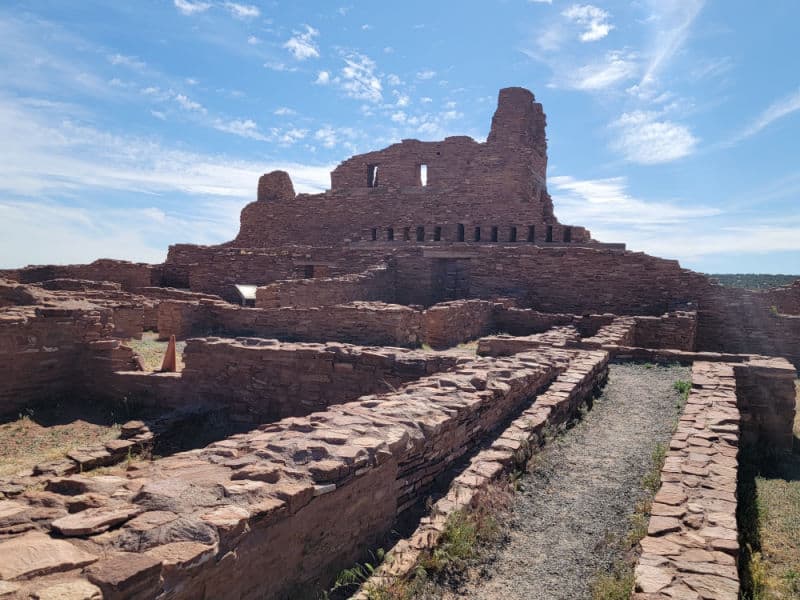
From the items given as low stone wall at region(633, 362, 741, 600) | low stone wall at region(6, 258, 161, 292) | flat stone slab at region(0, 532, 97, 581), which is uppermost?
low stone wall at region(6, 258, 161, 292)

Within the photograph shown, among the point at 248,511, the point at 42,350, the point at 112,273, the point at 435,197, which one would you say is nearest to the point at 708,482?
the point at 248,511

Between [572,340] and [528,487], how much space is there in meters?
6.58

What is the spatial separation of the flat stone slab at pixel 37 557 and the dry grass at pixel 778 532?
13.2 feet

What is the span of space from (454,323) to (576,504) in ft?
26.1

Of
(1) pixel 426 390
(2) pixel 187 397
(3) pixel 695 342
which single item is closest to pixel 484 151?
(3) pixel 695 342

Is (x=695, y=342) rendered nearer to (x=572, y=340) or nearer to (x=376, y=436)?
(x=572, y=340)

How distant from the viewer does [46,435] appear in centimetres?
813

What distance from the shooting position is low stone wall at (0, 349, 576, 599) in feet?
7.45

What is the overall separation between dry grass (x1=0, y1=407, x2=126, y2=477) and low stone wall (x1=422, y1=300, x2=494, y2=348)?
622cm

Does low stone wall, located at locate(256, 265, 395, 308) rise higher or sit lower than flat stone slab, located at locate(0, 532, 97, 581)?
higher

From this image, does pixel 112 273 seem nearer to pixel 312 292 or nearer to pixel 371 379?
pixel 312 292

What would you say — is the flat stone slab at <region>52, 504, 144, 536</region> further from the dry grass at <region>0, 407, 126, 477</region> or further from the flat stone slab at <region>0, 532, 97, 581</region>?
the dry grass at <region>0, 407, 126, 477</region>

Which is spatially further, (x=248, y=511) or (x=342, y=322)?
(x=342, y=322)

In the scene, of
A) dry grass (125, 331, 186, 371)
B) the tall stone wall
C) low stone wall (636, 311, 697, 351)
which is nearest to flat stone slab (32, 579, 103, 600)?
dry grass (125, 331, 186, 371)
